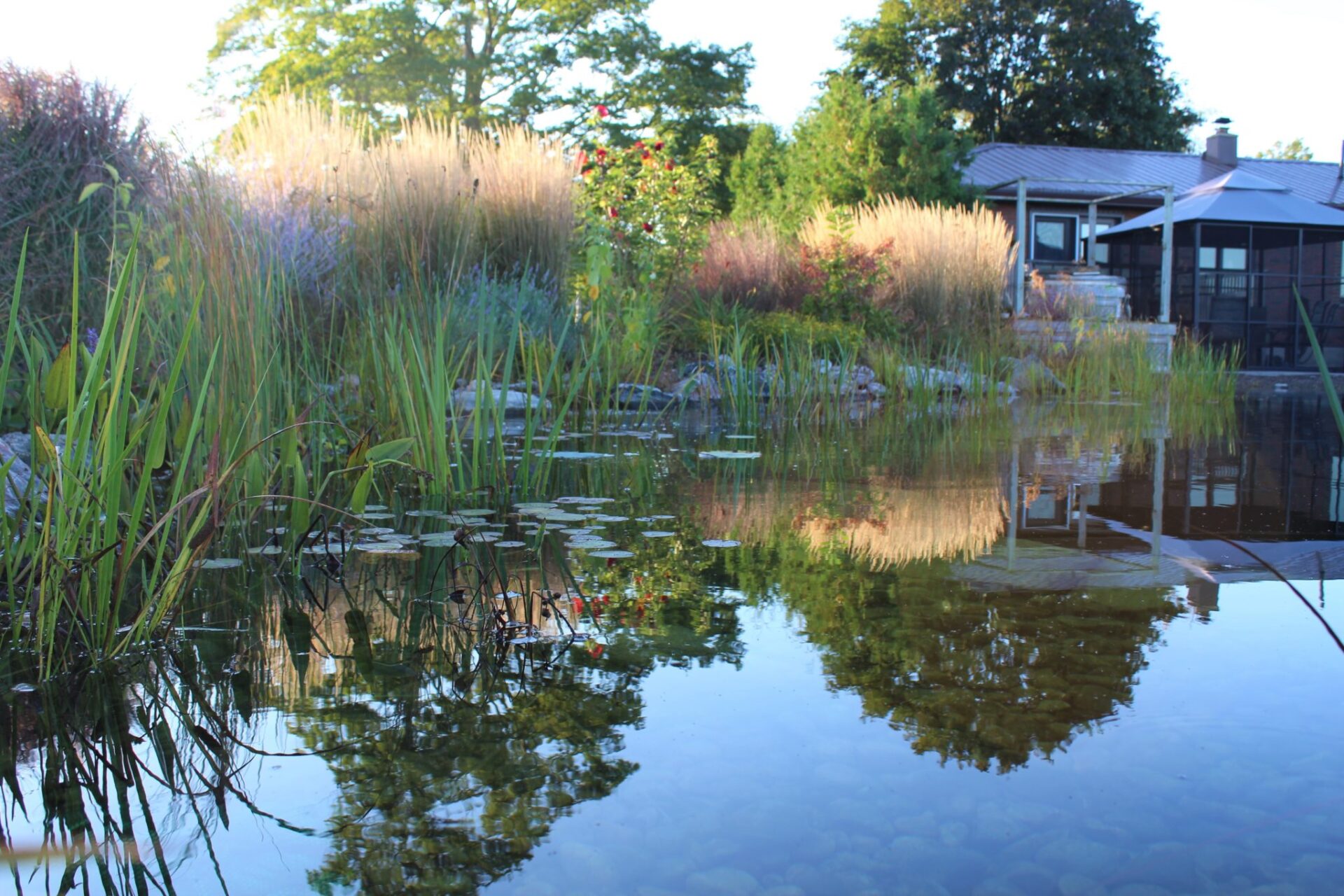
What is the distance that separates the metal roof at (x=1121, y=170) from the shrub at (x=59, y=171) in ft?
58.6

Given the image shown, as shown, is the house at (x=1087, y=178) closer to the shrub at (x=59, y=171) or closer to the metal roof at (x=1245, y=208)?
A: the metal roof at (x=1245, y=208)

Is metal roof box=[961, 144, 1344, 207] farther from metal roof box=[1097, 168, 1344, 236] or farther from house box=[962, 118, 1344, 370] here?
metal roof box=[1097, 168, 1344, 236]

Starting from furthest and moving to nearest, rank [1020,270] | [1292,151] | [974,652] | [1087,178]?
[1292,151] < [1087,178] < [1020,270] < [974,652]

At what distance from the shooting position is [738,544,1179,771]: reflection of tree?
1.19 m

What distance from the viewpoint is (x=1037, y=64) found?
29609 mm

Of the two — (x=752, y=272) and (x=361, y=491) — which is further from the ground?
(x=752, y=272)

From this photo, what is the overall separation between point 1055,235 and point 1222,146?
4.90 metres

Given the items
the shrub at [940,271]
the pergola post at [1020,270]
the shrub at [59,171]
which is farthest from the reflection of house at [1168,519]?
the pergola post at [1020,270]

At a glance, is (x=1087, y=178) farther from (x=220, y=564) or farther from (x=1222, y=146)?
(x=220, y=564)

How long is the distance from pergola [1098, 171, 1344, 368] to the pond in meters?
13.7

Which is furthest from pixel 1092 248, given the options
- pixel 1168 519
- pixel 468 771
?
pixel 468 771

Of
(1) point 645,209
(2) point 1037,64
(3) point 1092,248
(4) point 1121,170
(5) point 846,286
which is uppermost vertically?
(2) point 1037,64

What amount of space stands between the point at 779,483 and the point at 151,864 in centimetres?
240

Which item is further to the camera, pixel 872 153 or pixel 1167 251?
pixel 872 153
